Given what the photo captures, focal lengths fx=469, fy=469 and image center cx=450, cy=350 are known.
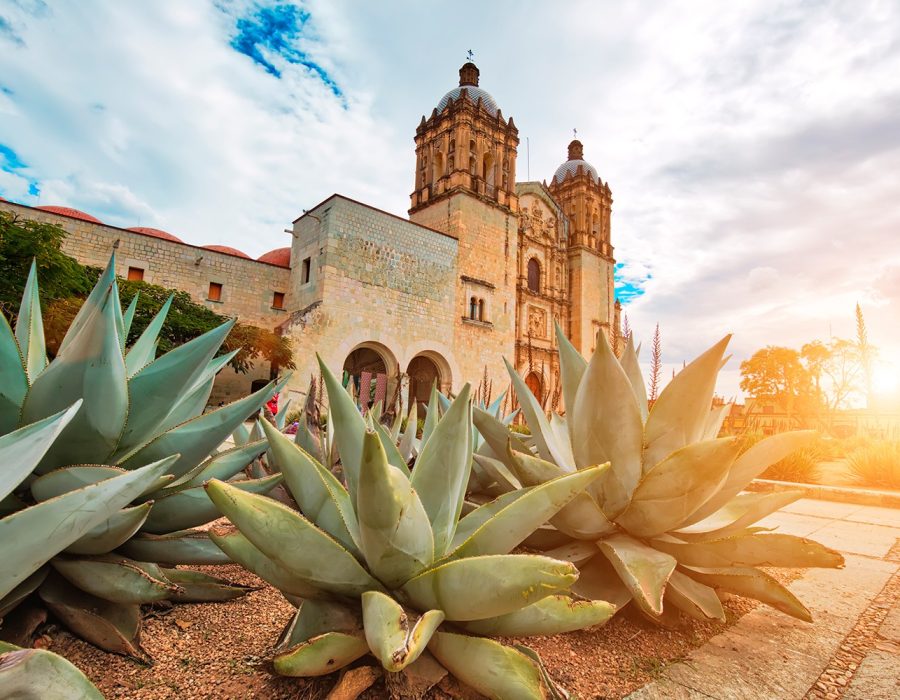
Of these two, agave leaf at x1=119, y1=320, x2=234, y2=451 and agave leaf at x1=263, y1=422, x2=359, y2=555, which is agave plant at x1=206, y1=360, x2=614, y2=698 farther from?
agave leaf at x1=119, y1=320, x2=234, y2=451

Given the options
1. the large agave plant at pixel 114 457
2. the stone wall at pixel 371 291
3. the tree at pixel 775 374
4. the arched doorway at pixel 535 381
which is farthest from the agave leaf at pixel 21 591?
the tree at pixel 775 374

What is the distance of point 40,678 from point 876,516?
5.13 m

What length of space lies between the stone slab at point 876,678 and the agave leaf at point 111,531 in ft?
5.14

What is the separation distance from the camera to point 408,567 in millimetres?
901

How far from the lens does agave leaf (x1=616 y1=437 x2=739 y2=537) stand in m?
1.15

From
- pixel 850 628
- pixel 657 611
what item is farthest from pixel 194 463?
pixel 850 628

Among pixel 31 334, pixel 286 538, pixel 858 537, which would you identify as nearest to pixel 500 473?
pixel 286 538

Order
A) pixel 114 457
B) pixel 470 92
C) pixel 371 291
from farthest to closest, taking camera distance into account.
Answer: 1. pixel 470 92
2. pixel 371 291
3. pixel 114 457

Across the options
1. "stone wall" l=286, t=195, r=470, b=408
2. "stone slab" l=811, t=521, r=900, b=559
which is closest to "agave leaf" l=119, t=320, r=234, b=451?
"stone slab" l=811, t=521, r=900, b=559

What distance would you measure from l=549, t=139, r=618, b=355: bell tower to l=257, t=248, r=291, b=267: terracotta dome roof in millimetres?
13632

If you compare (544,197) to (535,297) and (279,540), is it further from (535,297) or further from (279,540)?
(279,540)

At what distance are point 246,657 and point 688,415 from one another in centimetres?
130

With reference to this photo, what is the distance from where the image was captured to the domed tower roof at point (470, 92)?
20250 mm

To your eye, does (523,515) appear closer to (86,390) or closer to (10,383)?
(86,390)
